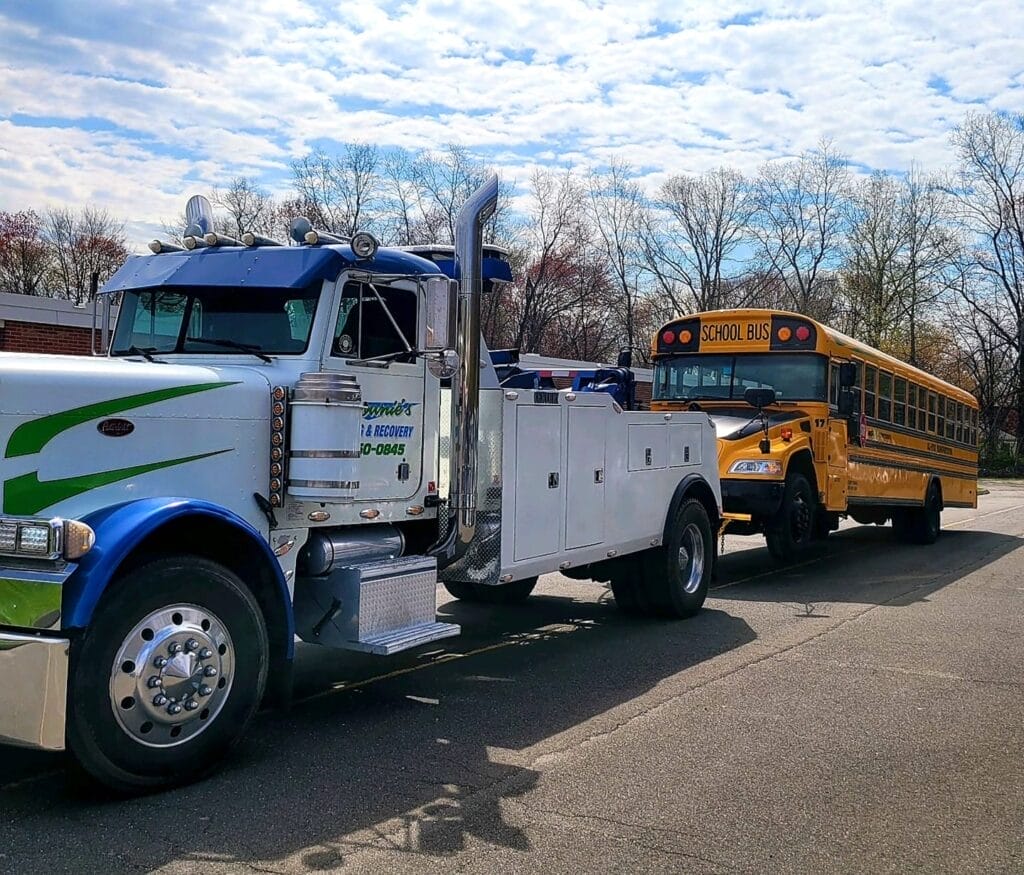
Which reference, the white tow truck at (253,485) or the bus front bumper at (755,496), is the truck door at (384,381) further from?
the bus front bumper at (755,496)

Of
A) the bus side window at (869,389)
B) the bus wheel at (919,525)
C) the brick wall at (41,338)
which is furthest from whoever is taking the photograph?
the brick wall at (41,338)

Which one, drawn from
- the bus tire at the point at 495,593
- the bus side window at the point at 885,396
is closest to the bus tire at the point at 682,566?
the bus tire at the point at 495,593

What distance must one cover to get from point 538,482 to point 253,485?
221cm

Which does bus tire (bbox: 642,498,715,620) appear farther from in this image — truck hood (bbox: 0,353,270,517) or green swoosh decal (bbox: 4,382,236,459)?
green swoosh decal (bbox: 4,382,236,459)

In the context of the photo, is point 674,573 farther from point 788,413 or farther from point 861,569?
point 861,569

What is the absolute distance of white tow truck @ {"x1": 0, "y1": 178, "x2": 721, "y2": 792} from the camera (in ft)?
13.8

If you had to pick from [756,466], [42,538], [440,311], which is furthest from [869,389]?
[42,538]

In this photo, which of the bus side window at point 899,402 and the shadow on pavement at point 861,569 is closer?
the shadow on pavement at point 861,569

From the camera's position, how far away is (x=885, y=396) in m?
14.9

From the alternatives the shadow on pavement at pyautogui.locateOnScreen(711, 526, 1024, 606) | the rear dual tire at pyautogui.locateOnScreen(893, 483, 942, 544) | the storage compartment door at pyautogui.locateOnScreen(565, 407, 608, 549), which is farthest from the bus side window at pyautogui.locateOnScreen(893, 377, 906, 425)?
the storage compartment door at pyautogui.locateOnScreen(565, 407, 608, 549)

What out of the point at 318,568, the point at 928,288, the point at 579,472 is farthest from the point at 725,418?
the point at 928,288

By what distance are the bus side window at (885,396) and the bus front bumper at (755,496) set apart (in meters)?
4.09

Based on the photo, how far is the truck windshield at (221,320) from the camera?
18.4 feet

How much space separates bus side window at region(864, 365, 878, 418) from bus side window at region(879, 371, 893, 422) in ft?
1.20
